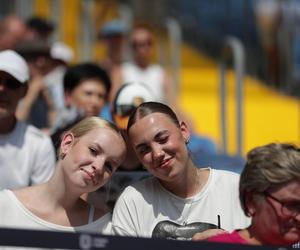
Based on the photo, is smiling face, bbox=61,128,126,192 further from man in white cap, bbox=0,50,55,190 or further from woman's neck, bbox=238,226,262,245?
man in white cap, bbox=0,50,55,190

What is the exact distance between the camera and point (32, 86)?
7.16 m

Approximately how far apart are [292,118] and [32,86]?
485 cm

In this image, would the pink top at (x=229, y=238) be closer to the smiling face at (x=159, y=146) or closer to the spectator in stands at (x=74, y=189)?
the smiling face at (x=159, y=146)

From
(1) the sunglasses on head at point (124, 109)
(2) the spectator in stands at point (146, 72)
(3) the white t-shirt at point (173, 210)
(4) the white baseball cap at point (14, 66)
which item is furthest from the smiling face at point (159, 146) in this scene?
(2) the spectator in stands at point (146, 72)

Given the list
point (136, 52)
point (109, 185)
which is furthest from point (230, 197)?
point (136, 52)

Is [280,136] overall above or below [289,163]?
below

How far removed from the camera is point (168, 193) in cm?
392

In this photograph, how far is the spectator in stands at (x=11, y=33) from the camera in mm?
8642

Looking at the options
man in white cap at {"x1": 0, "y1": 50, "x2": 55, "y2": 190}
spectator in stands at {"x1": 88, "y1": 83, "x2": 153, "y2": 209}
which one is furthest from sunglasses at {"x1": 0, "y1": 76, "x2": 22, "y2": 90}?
spectator in stands at {"x1": 88, "y1": 83, "x2": 153, "y2": 209}

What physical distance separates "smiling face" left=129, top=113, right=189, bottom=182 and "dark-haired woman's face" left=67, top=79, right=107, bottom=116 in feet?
6.52

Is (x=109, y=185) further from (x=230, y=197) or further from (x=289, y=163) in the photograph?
(x=289, y=163)

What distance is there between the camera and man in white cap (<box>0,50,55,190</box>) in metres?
4.75

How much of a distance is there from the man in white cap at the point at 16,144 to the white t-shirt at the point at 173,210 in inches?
39.6

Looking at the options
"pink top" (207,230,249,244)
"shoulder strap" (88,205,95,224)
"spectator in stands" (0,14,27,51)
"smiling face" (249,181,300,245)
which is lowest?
"shoulder strap" (88,205,95,224)
